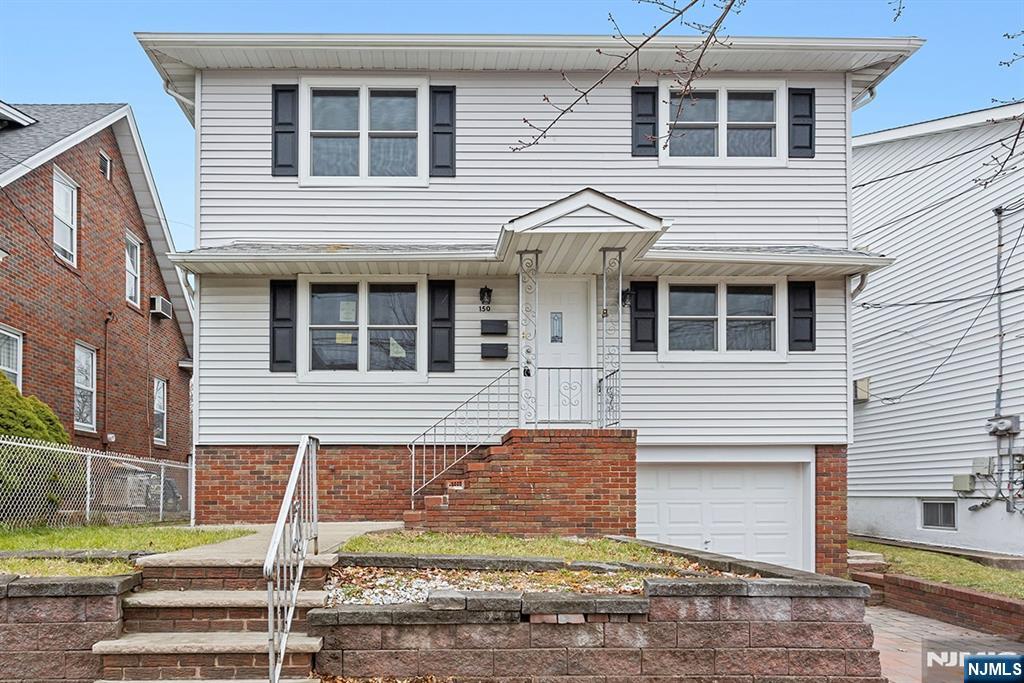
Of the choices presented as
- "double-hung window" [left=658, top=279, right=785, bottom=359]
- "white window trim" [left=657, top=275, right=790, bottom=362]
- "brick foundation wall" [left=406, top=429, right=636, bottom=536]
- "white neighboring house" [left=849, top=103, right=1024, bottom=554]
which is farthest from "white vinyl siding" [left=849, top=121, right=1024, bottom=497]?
"brick foundation wall" [left=406, top=429, right=636, bottom=536]

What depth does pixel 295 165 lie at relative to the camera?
12070mm

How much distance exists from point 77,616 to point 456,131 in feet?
26.4

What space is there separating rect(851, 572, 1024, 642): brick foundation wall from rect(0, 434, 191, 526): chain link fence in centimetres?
977

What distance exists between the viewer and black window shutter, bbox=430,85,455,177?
12164mm

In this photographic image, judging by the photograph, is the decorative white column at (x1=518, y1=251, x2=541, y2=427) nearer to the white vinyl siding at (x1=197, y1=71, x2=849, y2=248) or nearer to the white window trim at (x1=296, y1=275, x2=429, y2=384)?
the white vinyl siding at (x1=197, y1=71, x2=849, y2=248)

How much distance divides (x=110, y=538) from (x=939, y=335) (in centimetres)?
1318

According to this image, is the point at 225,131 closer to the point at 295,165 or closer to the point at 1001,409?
the point at 295,165

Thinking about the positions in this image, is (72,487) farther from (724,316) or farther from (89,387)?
(724,316)

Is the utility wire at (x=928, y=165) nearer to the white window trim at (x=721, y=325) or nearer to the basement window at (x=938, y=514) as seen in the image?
the white window trim at (x=721, y=325)

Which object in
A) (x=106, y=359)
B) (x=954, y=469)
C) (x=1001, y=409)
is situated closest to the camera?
(x=1001, y=409)

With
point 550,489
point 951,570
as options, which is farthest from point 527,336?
point 951,570

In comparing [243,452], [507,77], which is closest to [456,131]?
[507,77]

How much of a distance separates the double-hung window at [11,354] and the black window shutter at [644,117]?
31.5ft

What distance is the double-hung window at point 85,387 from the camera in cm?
1596
